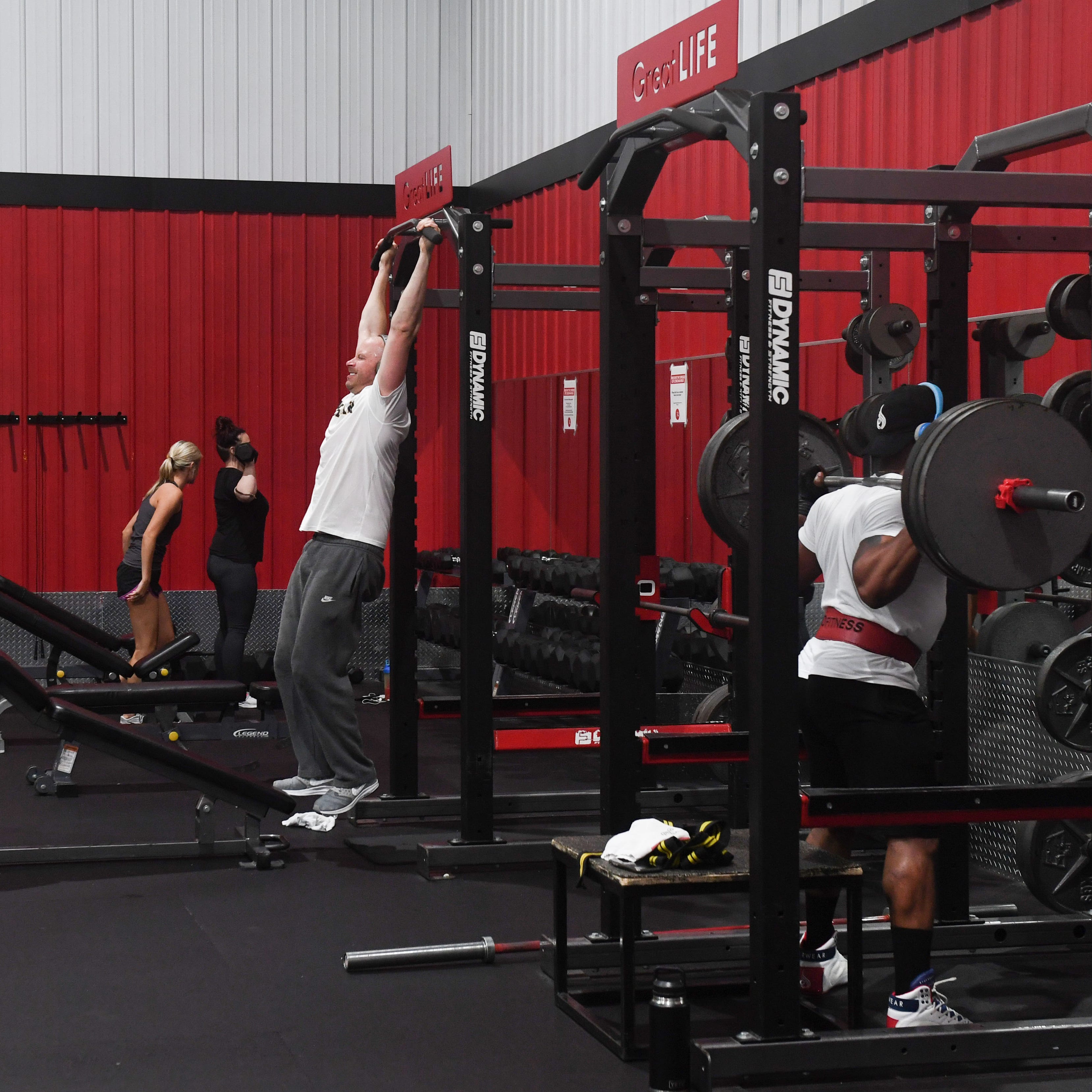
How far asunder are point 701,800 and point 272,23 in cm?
668

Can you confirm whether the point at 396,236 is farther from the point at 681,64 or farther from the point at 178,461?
the point at 178,461

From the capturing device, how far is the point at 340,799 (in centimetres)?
527

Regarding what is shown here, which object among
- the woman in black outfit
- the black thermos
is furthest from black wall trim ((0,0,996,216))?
the black thermos

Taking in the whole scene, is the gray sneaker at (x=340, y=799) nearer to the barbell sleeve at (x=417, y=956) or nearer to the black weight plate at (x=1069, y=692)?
the barbell sleeve at (x=417, y=956)

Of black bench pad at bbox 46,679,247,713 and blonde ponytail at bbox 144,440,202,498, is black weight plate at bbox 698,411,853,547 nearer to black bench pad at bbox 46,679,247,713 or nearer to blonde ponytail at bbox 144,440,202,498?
black bench pad at bbox 46,679,247,713

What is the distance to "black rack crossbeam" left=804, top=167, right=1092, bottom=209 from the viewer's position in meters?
3.05

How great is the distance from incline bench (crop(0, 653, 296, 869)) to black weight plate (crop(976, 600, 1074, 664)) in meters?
2.30

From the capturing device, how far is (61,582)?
30.3 ft

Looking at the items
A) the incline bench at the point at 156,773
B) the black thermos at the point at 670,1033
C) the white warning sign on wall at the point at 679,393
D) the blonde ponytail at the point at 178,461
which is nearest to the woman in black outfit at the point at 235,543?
the blonde ponytail at the point at 178,461

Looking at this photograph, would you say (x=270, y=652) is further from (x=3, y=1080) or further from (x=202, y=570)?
(x=3, y=1080)

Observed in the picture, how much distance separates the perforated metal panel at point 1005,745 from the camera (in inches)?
173

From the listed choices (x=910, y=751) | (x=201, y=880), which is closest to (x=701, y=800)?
(x=201, y=880)

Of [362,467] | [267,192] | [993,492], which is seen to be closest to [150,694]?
[362,467]

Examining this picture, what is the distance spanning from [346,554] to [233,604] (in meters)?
2.78
